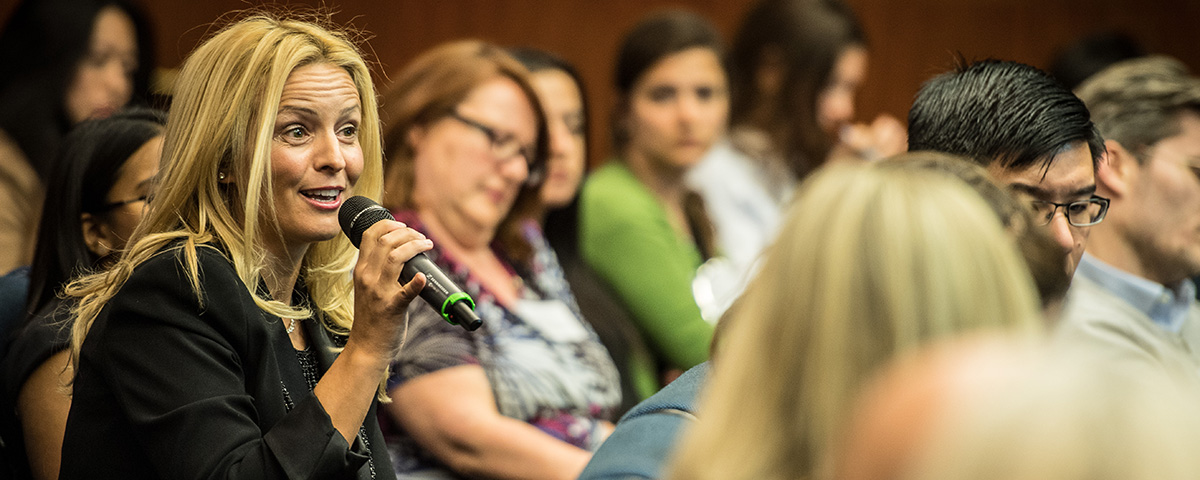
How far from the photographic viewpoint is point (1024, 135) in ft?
Answer: 5.33

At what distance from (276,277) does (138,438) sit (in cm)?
28

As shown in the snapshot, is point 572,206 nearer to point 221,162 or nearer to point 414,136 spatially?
point 414,136

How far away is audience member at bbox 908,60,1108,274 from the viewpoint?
1.63 metres

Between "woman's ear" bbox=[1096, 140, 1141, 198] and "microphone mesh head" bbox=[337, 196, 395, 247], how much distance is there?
151cm

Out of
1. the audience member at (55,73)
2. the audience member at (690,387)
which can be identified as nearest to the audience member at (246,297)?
the audience member at (690,387)

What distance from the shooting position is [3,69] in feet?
9.22

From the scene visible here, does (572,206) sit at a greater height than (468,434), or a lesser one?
greater

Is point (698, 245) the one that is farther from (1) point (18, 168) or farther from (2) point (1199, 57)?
(2) point (1199, 57)

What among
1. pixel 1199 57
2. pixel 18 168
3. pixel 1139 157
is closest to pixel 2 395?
pixel 18 168

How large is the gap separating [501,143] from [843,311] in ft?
5.33

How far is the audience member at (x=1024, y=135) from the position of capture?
1629mm

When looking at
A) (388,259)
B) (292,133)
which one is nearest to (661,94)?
(292,133)

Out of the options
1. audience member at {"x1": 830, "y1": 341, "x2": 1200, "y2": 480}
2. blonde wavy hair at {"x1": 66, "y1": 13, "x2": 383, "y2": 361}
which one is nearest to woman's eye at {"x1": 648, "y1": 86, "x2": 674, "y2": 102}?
blonde wavy hair at {"x1": 66, "y1": 13, "x2": 383, "y2": 361}

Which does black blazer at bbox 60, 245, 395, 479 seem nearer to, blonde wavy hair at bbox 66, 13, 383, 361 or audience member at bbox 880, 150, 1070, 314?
blonde wavy hair at bbox 66, 13, 383, 361
